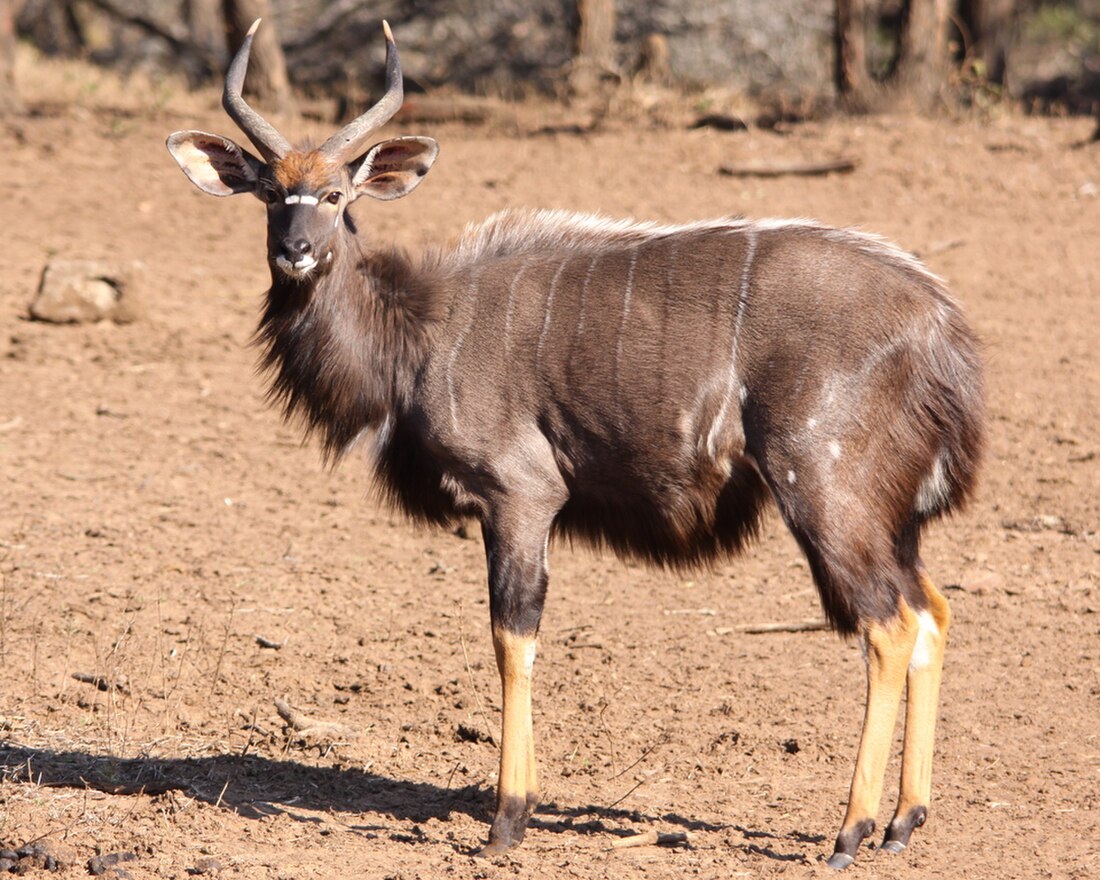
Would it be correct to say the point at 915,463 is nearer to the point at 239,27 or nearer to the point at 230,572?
the point at 230,572

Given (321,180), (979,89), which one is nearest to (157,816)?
(321,180)

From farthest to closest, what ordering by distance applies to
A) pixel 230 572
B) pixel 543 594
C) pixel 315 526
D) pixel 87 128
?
pixel 87 128 → pixel 315 526 → pixel 230 572 → pixel 543 594

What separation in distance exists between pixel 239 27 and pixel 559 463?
8663mm

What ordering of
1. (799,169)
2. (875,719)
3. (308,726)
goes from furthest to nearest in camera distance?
1. (799,169)
2. (308,726)
3. (875,719)

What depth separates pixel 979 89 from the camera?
1198cm

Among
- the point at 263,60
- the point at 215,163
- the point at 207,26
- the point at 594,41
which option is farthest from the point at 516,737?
the point at 207,26

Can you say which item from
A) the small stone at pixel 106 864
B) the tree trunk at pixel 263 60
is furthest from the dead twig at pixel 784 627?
the tree trunk at pixel 263 60

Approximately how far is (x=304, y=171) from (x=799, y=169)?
6653mm

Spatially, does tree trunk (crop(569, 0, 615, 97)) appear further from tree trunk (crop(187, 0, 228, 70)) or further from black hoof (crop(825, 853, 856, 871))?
black hoof (crop(825, 853, 856, 871))

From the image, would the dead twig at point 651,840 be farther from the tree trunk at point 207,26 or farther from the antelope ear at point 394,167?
the tree trunk at point 207,26

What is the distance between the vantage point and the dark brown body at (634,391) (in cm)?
411

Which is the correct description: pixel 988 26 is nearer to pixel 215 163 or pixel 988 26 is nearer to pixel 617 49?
pixel 617 49

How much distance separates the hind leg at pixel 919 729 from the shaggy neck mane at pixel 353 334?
1.71m

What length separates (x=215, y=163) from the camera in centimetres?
487
